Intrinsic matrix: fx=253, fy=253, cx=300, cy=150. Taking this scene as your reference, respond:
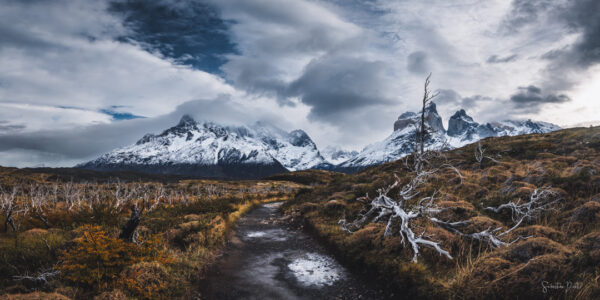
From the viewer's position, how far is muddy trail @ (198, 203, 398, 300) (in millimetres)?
8680

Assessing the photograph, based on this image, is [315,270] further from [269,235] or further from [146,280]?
[269,235]

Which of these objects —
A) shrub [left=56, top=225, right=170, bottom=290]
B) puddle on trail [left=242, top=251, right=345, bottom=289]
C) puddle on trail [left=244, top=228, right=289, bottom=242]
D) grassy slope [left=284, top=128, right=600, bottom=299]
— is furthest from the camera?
puddle on trail [left=244, top=228, right=289, bottom=242]

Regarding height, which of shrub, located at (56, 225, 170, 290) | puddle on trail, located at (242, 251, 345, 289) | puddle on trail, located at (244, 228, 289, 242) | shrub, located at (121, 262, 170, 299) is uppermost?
shrub, located at (56, 225, 170, 290)

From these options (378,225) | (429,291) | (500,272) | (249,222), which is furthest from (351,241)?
(249,222)

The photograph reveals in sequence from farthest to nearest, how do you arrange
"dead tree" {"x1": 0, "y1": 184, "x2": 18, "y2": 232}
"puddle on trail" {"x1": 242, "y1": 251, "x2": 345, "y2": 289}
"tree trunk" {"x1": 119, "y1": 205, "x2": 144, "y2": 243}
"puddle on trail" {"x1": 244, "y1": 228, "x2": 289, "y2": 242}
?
"puddle on trail" {"x1": 244, "y1": 228, "x2": 289, "y2": 242} → "dead tree" {"x1": 0, "y1": 184, "x2": 18, "y2": 232} → "puddle on trail" {"x1": 242, "y1": 251, "x2": 345, "y2": 289} → "tree trunk" {"x1": 119, "y1": 205, "x2": 144, "y2": 243}

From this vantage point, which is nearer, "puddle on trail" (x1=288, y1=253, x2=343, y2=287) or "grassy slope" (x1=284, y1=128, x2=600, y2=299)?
"grassy slope" (x1=284, y1=128, x2=600, y2=299)

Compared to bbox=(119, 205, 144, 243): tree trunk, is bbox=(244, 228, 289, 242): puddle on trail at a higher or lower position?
lower

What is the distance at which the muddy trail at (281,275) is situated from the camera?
342 inches

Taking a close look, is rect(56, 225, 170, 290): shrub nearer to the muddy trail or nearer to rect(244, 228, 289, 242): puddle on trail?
the muddy trail

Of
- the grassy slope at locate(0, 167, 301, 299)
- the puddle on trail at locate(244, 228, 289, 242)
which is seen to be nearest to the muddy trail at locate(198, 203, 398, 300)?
the puddle on trail at locate(244, 228, 289, 242)

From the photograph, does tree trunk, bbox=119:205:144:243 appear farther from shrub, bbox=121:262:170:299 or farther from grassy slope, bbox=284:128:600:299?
grassy slope, bbox=284:128:600:299

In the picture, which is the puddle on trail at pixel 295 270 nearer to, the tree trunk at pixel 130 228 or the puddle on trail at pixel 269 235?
the puddle on trail at pixel 269 235


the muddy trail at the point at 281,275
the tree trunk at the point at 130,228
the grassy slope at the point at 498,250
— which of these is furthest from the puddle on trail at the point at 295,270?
the tree trunk at the point at 130,228

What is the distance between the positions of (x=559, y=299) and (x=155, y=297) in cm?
1036
